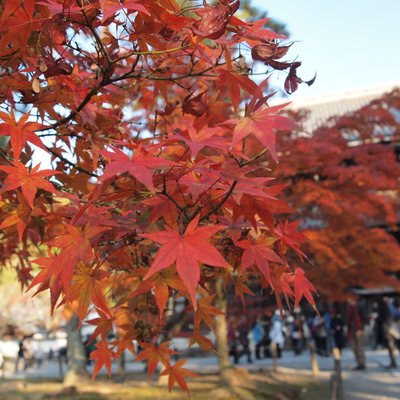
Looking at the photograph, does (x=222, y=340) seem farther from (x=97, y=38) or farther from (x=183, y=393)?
(x=97, y=38)

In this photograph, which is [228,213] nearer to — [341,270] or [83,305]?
[83,305]

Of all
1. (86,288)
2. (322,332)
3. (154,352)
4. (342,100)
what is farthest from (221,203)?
(342,100)

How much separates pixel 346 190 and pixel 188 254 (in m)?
7.43

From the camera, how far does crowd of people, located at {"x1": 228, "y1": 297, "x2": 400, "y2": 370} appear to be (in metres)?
11.9

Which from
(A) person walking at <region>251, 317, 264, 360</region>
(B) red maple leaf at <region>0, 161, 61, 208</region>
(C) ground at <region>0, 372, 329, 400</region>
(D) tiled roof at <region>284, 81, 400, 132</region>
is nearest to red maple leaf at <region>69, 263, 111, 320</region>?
(B) red maple leaf at <region>0, 161, 61, 208</region>

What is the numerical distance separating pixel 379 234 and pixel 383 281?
1.32 meters

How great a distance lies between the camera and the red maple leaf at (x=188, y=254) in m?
1.33

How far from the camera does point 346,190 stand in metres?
8.42

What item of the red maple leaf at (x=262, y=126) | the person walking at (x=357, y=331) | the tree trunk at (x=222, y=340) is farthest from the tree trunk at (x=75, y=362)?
the red maple leaf at (x=262, y=126)

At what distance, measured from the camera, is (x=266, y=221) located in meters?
1.72

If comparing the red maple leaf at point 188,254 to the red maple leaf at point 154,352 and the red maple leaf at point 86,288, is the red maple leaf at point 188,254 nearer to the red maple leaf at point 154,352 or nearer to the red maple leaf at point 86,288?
the red maple leaf at point 86,288

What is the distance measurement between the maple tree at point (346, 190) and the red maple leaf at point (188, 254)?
6530 mm

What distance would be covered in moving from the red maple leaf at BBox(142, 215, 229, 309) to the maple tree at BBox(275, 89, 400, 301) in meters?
6.53

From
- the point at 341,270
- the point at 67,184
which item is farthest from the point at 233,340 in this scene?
the point at 67,184
